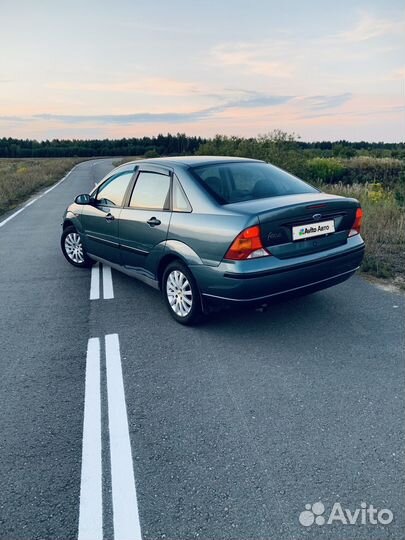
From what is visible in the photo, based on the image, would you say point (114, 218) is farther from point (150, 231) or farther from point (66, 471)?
point (66, 471)

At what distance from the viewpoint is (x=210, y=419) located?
10.3 ft

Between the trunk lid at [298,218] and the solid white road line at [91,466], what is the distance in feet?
6.34

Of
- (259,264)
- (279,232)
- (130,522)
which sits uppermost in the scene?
(279,232)

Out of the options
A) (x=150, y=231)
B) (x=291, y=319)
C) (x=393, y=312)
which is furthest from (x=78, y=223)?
(x=393, y=312)

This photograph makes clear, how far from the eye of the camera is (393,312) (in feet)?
16.2

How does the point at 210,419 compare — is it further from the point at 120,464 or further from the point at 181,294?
the point at 181,294

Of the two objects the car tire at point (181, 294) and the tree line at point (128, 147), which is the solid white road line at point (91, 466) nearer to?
the car tire at point (181, 294)

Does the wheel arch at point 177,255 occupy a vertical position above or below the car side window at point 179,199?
A: below

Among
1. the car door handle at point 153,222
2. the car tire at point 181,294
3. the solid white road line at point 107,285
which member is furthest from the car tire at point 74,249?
the car tire at point 181,294

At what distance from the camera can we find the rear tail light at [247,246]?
13.0 feet

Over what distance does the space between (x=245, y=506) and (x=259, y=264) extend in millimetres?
2137

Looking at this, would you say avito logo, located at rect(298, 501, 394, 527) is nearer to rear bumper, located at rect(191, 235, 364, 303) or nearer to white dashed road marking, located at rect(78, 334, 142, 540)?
white dashed road marking, located at rect(78, 334, 142, 540)

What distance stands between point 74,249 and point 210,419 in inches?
183

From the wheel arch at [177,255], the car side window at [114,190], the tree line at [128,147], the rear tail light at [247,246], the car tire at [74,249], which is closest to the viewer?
the rear tail light at [247,246]
